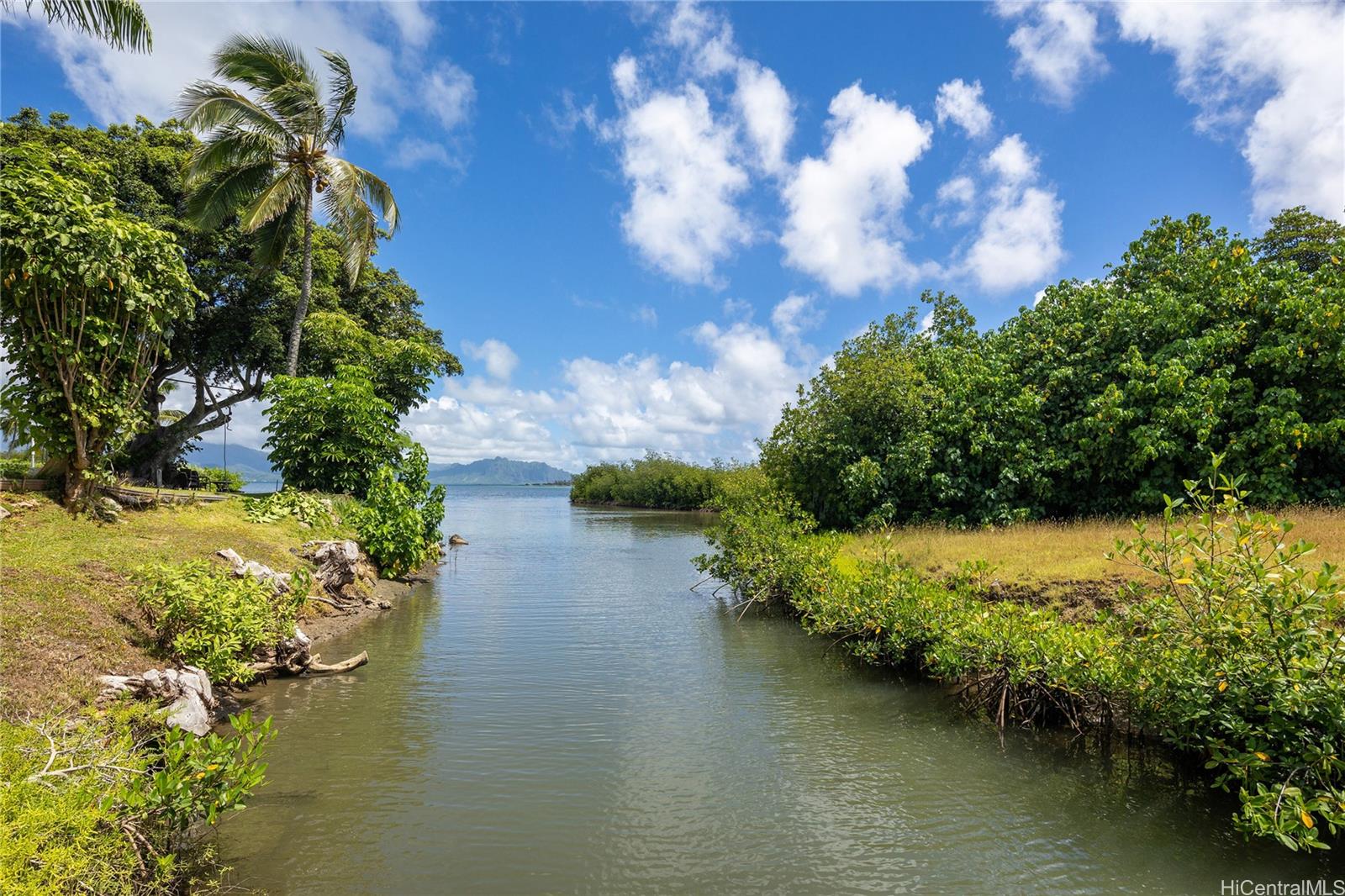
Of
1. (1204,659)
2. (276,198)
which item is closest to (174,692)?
(1204,659)

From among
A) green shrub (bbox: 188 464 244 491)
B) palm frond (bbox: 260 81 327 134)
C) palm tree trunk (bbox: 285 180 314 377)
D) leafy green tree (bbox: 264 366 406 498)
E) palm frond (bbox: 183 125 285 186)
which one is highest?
palm frond (bbox: 260 81 327 134)

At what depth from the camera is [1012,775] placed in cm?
787

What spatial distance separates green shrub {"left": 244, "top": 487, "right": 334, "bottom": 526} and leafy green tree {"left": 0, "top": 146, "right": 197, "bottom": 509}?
15.8 ft

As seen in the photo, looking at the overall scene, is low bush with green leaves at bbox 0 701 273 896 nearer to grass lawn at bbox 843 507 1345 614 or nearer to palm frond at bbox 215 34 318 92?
grass lawn at bbox 843 507 1345 614

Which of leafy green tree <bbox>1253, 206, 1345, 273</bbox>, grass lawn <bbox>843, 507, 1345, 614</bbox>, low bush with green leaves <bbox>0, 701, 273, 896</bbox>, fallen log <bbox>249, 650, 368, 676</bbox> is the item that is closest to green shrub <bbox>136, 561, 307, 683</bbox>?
fallen log <bbox>249, 650, 368, 676</bbox>

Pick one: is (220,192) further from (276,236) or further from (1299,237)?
(1299,237)

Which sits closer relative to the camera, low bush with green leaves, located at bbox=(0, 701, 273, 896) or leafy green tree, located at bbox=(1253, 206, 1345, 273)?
low bush with green leaves, located at bbox=(0, 701, 273, 896)

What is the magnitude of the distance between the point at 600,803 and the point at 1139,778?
244 inches

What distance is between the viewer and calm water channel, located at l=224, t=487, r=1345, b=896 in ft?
19.4

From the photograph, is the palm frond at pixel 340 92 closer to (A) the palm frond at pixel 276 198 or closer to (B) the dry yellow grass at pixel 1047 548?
(A) the palm frond at pixel 276 198

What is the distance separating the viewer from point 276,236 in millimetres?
23562

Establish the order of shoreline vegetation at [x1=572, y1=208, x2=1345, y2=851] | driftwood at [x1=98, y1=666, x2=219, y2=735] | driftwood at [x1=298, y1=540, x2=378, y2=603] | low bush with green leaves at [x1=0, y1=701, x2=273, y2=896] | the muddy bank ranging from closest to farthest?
low bush with green leaves at [x1=0, y1=701, x2=273, y2=896] < shoreline vegetation at [x1=572, y1=208, x2=1345, y2=851] < driftwood at [x1=98, y1=666, x2=219, y2=735] < the muddy bank < driftwood at [x1=298, y1=540, x2=378, y2=603]

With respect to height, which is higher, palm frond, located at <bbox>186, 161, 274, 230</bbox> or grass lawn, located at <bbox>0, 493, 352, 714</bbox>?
palm frond, located at <bbox>186, 161, 274, 230</bbox>

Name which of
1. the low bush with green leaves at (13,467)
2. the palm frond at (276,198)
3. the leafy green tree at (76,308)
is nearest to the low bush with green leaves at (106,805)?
the leafy green tree at (76,308)
